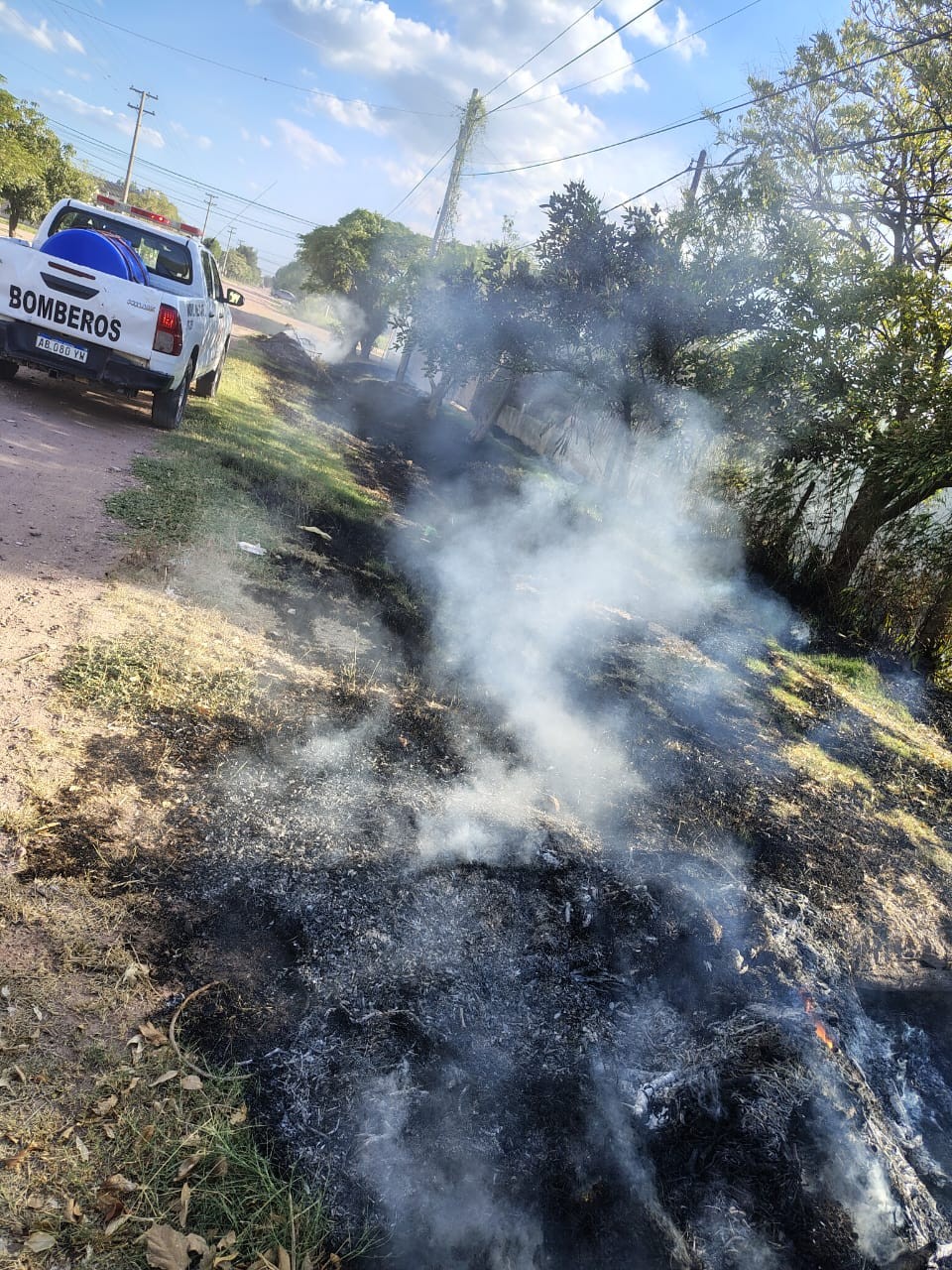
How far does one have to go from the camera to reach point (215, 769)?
3014 mm

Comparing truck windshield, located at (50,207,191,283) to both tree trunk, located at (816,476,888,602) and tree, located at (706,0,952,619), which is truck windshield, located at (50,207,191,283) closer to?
tree, located at (706,0,952,619)

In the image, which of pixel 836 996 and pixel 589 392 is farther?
pixel 589 392

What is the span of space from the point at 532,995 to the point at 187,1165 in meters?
1.25

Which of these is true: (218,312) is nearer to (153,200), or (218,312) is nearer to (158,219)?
(158,219)

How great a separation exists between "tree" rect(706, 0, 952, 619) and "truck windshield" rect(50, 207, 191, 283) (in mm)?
6713

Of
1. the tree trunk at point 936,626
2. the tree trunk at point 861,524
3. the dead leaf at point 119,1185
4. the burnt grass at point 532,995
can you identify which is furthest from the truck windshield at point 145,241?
the tree trunk at point 936,626

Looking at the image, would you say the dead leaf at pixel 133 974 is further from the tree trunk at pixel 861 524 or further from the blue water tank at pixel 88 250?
the tree trunk at pixel 861 524

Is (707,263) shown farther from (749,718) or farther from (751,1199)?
(751,1199)

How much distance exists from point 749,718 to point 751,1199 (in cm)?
405

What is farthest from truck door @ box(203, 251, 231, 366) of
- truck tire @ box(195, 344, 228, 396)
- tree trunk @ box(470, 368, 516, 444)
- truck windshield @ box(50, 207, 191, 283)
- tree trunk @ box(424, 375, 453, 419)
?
tree trunk @ box(424, 375, 453, 419)

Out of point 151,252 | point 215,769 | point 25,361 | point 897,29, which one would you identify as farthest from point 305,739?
point 897,29

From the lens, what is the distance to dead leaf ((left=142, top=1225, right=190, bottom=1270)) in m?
1.54

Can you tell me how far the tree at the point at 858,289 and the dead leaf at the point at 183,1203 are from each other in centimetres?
861

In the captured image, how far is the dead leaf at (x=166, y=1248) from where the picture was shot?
1.54 meters
